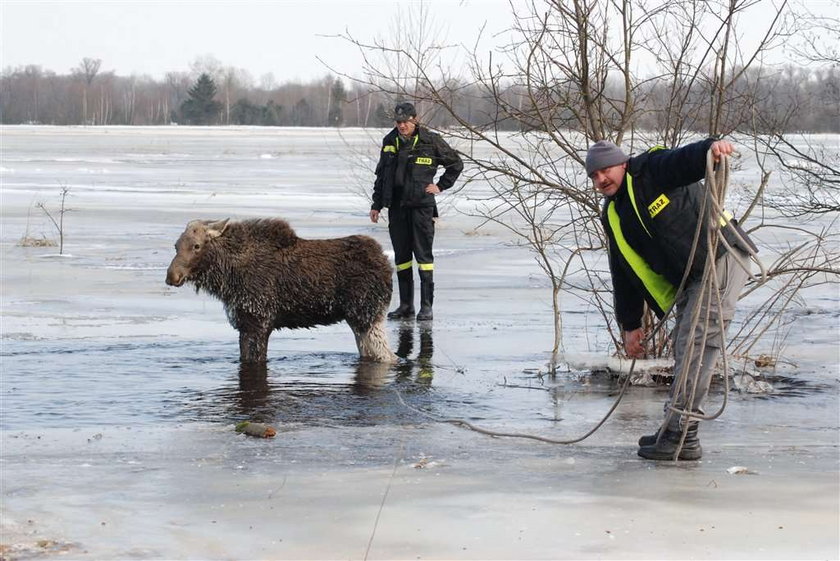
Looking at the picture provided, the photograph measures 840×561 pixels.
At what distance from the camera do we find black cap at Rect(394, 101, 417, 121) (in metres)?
11.4

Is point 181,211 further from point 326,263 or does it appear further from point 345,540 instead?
point 345,540

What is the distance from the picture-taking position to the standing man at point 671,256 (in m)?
6.24

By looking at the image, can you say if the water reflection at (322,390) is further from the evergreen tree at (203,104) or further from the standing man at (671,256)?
the evergreen tree at (203,104)

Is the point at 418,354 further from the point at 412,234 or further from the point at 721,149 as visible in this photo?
the point at 721,149

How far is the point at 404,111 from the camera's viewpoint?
11.5 metres

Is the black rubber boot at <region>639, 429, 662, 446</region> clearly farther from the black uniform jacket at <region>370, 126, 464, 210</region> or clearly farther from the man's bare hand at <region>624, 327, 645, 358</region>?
the black uniform jacket at <region>370, 126, 464, 210</region>

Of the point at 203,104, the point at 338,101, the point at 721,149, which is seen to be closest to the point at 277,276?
the point at 338,101

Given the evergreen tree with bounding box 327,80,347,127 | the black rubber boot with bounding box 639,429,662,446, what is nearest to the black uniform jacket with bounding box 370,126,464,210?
the evergreen tree with bounding box 327,80,347,127

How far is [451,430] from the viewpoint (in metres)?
7.47

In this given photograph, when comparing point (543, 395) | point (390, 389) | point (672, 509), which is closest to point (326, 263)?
point (390, 389)

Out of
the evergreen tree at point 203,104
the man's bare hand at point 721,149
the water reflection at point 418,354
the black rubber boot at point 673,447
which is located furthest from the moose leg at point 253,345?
the evergreen tree at point 203,104

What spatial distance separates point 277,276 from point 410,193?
105 inches

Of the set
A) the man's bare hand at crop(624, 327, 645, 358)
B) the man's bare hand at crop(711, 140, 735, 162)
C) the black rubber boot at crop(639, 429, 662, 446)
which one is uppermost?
the man's bare hand at crop(711, 140, 735, 162)

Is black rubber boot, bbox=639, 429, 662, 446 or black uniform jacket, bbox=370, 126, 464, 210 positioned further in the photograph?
black uniform jacket, bbox=370, 126, 464, 210
